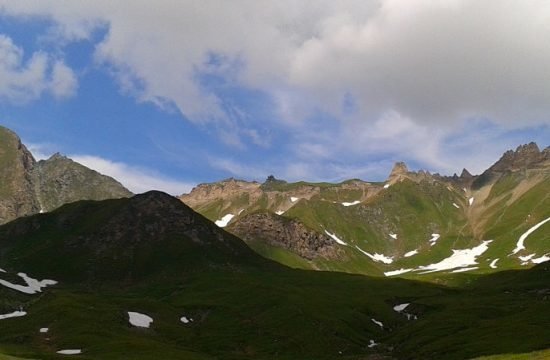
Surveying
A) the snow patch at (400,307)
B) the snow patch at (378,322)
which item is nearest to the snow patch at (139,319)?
the snow patch at (378,322)

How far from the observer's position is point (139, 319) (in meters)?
157

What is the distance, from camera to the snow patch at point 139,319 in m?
153

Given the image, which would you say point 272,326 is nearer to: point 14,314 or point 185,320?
point 185,320

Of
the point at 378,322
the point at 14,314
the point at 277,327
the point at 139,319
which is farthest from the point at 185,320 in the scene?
the point at 378,322

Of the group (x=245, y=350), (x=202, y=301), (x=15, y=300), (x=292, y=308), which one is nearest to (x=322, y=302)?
(x=292, y=308)

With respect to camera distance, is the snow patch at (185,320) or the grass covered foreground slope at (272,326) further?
the snow patch at (185,320)

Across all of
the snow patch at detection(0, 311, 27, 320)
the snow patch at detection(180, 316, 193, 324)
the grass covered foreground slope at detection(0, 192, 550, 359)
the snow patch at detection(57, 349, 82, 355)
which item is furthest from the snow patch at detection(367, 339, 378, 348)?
the snow patch at detection(0, 311, 27, 320)

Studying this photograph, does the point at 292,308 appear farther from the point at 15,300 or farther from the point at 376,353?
the point at 15,300

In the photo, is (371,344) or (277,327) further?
(277,327)

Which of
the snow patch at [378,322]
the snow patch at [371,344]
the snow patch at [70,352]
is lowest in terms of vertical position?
the snow patch at [371,344]

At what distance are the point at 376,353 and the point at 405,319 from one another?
4945 cm

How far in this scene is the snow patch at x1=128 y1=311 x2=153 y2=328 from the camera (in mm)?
152750

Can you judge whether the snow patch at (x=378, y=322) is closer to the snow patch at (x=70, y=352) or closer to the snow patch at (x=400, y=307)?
the snow patch at (x=400, y=307)

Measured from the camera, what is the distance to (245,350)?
453 ft
